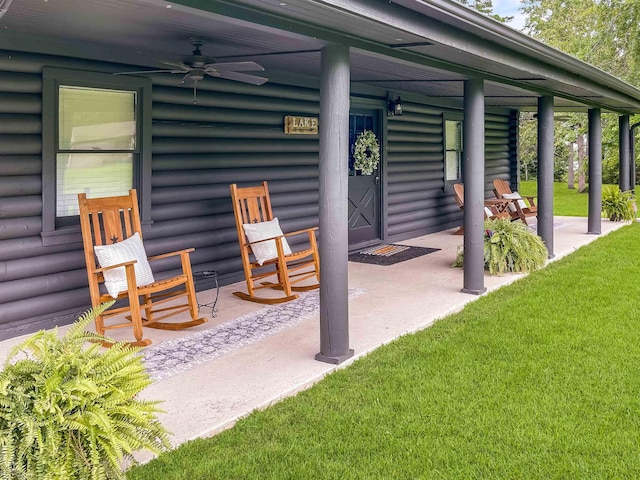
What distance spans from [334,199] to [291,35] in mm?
984

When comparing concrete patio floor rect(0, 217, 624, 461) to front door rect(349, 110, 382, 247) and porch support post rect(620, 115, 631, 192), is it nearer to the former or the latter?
front door rect(349, 110, 382, 247)

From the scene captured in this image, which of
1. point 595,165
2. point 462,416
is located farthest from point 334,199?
point 595,165

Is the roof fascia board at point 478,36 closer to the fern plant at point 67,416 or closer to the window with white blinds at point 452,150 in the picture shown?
the fern plant at point 67,416

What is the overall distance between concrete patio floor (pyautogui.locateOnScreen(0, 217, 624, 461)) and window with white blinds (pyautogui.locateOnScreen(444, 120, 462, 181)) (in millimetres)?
3445

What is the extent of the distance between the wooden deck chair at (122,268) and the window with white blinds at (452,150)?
6.58 m

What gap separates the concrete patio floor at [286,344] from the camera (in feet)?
10.3

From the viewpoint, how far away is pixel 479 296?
554 centimetres

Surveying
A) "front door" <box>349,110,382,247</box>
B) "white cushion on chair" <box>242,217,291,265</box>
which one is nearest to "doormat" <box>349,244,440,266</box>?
"front door" <box>349,110,382,247</box>

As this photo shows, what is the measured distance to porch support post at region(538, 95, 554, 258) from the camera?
7281 mm

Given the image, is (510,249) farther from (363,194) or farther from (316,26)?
(316,26)

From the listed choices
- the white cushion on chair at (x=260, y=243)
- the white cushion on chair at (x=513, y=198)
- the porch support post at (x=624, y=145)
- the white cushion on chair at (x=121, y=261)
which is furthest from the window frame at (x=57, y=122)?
the porch support post at (x=624, y=145)

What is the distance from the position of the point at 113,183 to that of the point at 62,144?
54 centimetres

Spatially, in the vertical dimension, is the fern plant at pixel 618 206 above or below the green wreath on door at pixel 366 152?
below

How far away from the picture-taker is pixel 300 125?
6.82 meters
